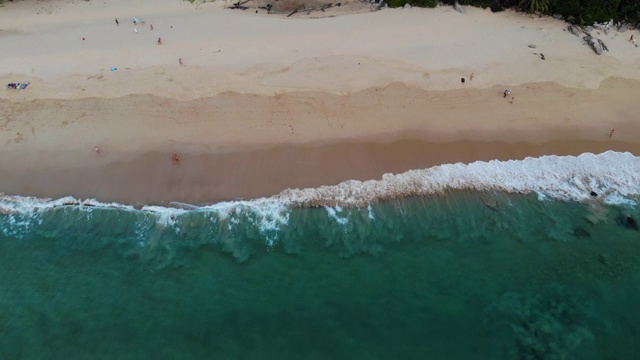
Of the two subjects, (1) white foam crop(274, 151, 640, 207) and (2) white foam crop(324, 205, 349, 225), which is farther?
(1) white foam crop(274, 151, 640, 207)

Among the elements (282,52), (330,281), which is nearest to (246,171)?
(330,281)

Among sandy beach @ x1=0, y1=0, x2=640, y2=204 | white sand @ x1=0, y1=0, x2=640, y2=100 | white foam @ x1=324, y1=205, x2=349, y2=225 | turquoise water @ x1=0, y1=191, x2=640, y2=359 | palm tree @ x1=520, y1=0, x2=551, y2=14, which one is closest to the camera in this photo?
turquoise water @ x1=0, y1=191, x2=640, y2=359

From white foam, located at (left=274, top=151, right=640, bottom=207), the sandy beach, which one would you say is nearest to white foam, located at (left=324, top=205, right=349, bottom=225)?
white foam, located at (left=274, top=151, right=640, bottom=207)

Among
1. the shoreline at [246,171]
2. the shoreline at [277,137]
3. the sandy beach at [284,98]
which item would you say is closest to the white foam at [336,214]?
the shoreline at [246,171]

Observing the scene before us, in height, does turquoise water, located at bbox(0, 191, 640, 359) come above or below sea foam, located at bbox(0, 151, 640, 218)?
below

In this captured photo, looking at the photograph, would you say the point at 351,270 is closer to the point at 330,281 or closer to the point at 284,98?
the point at 330,281

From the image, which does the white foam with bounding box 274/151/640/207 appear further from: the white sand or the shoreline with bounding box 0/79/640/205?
the white sand
